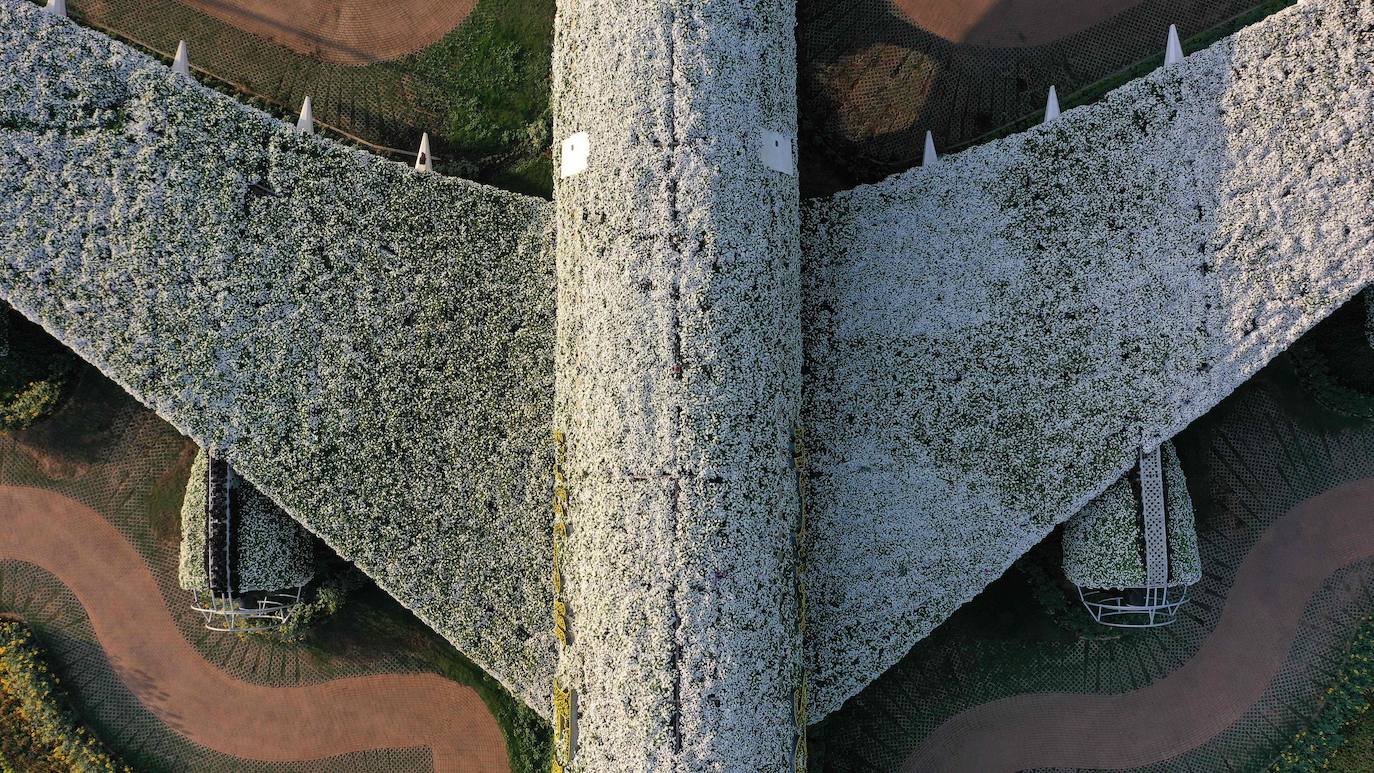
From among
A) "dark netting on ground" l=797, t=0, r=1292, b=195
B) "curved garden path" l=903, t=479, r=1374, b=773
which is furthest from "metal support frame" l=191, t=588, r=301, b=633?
"dark netting on ground" l=797, t=0, r=1292, b=195

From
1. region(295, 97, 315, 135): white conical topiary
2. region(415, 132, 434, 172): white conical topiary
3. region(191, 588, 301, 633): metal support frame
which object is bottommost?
region(191, 588, 301, 633): metal support frame

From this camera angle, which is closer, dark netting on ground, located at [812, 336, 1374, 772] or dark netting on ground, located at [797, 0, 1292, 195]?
dark netting on ground, located at [812, 336, 1374, 772]

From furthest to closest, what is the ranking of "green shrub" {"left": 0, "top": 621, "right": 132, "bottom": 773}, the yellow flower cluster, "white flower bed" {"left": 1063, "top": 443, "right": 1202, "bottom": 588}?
A: 1. "green shrub" {"left": 0, "top": 621, "right": 132, "bottom": 773}
2. "white flower bed" {"left": 1063, "top": 443, "right": 1202, "bottom": 588}
3. the yellow flower cluster

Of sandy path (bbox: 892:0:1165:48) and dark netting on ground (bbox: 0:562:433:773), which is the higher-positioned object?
sandy path (bbox: 892:0:1165:48)

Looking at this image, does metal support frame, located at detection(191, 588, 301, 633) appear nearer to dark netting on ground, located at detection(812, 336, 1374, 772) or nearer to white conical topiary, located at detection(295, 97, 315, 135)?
white conical topiary, located at detection(295, 97, 315, 135)

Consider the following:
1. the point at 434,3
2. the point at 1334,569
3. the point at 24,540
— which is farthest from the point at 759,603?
the point at 24,540

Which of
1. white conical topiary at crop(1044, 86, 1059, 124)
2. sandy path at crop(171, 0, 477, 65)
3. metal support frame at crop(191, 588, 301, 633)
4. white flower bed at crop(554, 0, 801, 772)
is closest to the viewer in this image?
white flower bed at crop(554, 0, 801, 772)

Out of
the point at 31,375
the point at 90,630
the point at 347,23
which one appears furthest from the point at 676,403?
the point at 90,630
